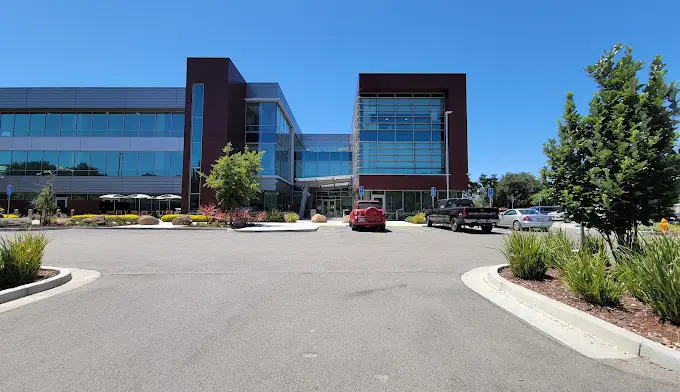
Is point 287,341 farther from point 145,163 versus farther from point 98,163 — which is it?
point 98,163

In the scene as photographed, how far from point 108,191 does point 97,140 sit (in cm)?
586

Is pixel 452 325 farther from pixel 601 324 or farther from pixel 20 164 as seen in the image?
pixel 20 164

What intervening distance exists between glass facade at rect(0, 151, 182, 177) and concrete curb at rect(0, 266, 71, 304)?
1430 inches

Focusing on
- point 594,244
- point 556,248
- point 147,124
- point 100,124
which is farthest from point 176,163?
point 594,244

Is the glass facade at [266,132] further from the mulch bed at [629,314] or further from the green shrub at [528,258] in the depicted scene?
the mulch bed at [629,314]

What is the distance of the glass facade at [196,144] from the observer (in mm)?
36656

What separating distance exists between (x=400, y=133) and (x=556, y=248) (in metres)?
32.1

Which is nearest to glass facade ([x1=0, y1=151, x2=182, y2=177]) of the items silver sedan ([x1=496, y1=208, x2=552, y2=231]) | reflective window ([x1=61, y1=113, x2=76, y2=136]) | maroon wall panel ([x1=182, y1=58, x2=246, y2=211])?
reflective window ([x1=61, y1=113, x2=76, y2=136])

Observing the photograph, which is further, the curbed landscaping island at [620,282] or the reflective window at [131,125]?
the reflective window at [131,125]

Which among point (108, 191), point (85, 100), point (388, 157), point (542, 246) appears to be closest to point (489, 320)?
point (542, 246)

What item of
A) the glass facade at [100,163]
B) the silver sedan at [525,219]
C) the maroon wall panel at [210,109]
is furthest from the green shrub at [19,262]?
the glass facade at [100,163]

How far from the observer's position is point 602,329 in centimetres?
451

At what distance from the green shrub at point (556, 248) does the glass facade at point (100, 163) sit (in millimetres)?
40349

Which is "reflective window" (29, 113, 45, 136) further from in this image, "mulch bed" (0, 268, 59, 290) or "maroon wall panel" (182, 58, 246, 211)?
"mulch bed" (0, 268, 59, 290)
